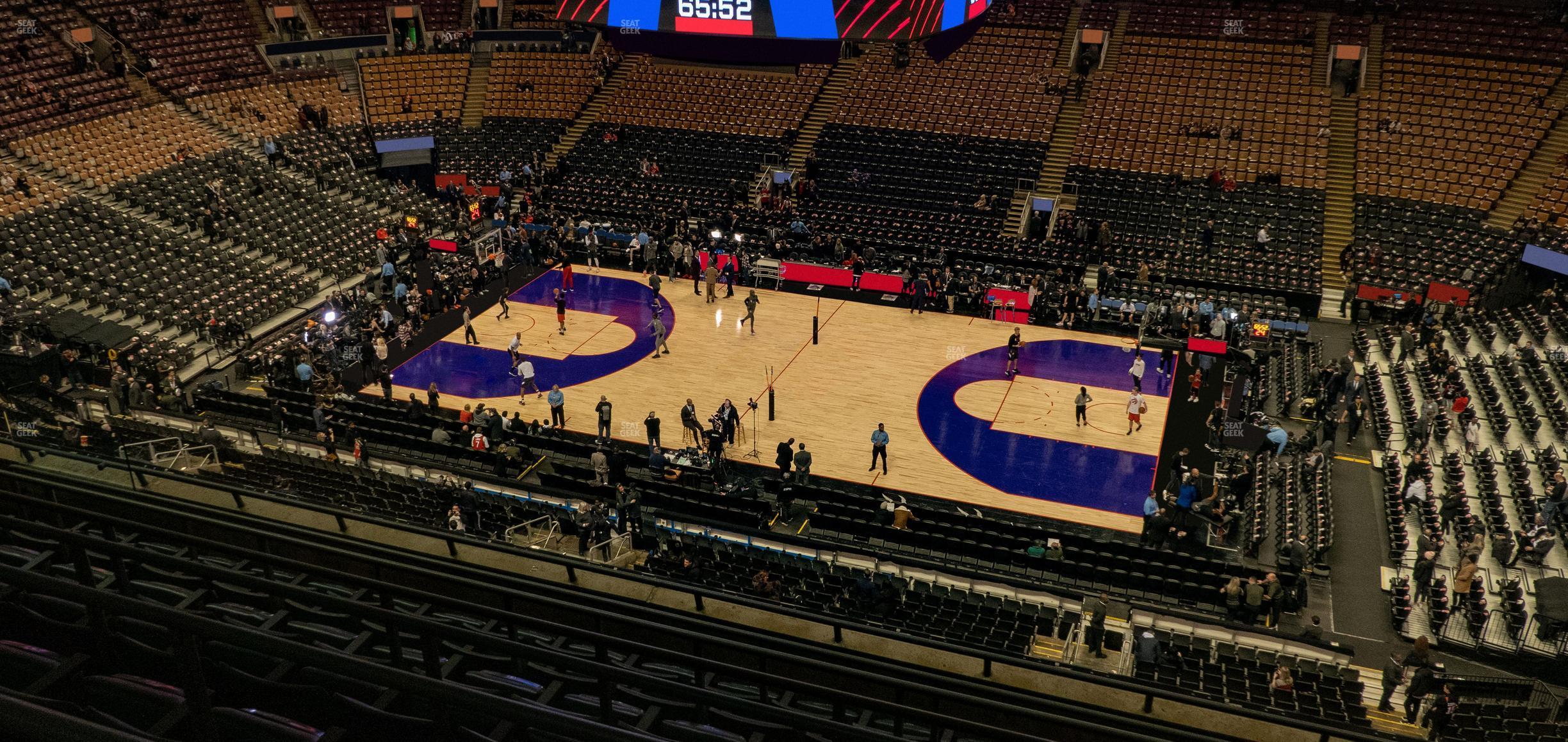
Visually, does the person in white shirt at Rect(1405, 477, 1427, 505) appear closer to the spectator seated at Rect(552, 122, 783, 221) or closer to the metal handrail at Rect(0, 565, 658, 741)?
the metal handrail at Rect(0, 565, 658, 741)

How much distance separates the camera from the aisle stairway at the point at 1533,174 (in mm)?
34000

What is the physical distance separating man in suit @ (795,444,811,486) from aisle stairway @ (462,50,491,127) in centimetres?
2948

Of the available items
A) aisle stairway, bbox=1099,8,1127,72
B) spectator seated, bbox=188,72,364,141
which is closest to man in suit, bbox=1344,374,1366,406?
aisle stairway, bbox=1099,8,1127,72

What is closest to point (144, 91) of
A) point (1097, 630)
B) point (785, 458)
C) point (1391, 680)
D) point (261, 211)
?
point (261, 211)

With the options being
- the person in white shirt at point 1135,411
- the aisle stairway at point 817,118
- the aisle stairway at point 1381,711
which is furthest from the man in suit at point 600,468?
the aisle stairway at point 817,118

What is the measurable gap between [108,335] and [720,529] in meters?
16.6

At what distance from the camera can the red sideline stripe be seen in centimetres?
1449

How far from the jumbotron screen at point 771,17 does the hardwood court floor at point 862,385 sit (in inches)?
435

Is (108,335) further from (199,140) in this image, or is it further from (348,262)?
(199,140)

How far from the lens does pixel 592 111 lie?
46750 mm

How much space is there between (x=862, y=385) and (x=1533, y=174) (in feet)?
76.5

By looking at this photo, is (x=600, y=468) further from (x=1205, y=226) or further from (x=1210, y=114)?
(x=1210, y=114)

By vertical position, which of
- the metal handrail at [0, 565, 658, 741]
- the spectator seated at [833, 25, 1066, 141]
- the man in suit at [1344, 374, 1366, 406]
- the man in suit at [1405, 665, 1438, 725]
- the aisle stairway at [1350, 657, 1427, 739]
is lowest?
the aisle stairway at [1350, 657, 1427, 739]

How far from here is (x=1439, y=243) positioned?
3356 cm
